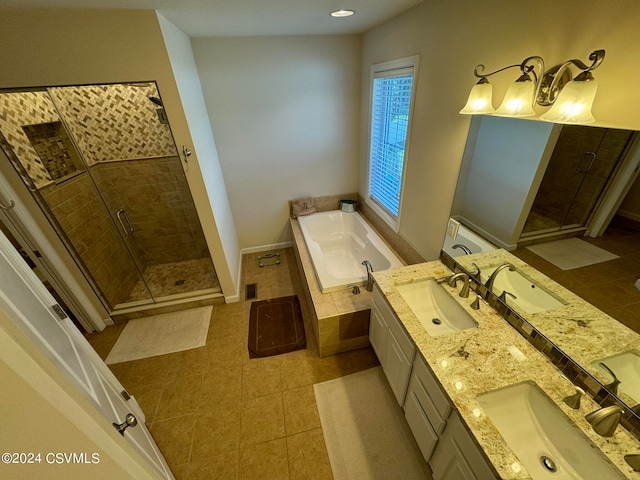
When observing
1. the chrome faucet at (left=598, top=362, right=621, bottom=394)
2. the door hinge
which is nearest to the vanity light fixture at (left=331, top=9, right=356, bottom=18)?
the door hinge

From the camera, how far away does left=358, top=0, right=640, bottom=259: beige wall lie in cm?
90

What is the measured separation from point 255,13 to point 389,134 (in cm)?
151

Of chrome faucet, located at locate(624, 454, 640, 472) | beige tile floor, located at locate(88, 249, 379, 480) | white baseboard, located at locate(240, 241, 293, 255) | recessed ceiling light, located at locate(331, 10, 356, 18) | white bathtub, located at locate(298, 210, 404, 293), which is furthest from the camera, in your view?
white baseboard, located at locate(240, 241, 293, 255)

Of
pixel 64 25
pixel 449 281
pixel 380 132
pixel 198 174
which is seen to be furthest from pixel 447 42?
pixel 64 25

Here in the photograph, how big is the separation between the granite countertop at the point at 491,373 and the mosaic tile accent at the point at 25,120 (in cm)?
293

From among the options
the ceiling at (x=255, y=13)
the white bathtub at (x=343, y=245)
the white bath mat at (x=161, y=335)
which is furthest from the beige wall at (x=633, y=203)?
the white bath mat at (x=161, y=335)

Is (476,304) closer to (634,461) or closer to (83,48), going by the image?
(634,461)

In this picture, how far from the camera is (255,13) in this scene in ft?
5.88

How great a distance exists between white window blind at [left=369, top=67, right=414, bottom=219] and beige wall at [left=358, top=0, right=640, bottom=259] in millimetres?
180

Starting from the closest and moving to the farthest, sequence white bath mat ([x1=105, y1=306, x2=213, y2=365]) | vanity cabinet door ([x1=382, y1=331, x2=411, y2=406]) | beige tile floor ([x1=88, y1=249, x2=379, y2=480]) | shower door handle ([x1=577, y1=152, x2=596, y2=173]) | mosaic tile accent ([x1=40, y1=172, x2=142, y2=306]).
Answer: shower door handle ([x1=577, y1=152, x2=596, y2=173]) → vanity cabinet door ([x1=382, y1=331, x2=411, y2=406]) → beige tile floor ([x1=88, y1=249, x2=379, y2=480]) → mosaic tile accent ([x1=40, y1=172, x2=142, y2=306]) → white bath mat ([x1=105, y1=306, x2=213, y2=365])

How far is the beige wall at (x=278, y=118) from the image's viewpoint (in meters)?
2.64

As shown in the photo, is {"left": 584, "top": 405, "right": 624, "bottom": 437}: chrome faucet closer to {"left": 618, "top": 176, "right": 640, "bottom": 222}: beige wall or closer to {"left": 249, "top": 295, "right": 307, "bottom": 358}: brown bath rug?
{"left": 618, "top": 176, "right": 640, "bottom": 222}: beige wall

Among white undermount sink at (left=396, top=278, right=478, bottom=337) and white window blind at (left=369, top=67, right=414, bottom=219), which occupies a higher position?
white window blind at (left=369, top=67, right=414, bottom=219)

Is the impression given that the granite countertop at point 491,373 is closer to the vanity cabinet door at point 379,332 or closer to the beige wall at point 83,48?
the vanity cabinet door at point 379,332
